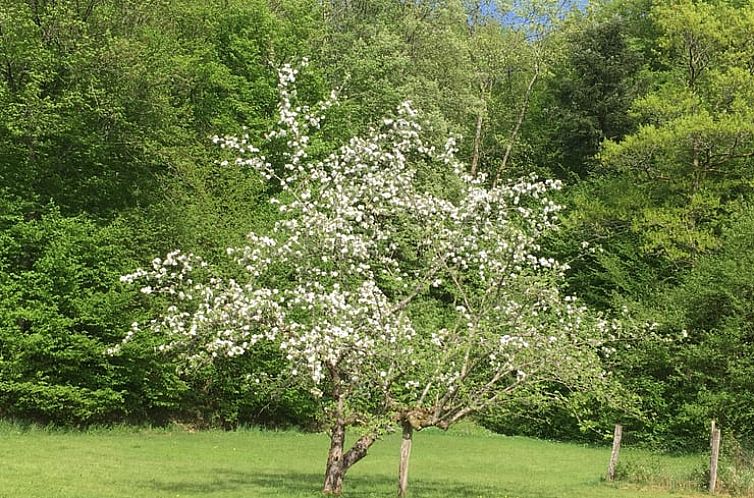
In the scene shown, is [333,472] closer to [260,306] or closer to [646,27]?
[260,306]

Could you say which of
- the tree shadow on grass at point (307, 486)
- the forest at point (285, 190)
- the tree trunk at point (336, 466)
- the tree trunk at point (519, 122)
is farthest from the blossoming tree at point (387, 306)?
the tree trunk at point (519, 122)

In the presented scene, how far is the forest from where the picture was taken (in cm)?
2656

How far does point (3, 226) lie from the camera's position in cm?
2709

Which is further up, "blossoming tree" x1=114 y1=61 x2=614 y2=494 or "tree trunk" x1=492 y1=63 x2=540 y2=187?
"tree trunk" x1=492 y1=63 x2=540 y2=187

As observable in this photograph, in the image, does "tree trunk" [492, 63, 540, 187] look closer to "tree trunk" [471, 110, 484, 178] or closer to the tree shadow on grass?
"tree trunk" [471, 110, 484, 178]

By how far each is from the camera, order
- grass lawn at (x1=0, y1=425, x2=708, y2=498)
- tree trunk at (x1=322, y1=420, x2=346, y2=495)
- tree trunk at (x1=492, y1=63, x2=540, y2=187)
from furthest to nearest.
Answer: tree trunk at (x1=492, y1=63, x2=540, y2=187) → grass lawn at (x1=0, y1=425, x2=708, y2=498) → tree trunk at (x1=322, y1=420, x2=346, y2=495)

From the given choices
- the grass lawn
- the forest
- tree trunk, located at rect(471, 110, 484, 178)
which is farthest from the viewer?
tree trunk, located at rect(471, 110, 484, 178)

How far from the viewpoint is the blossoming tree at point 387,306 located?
1512 cm

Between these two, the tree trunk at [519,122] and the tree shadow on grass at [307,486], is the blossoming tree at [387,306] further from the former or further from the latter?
the tree trunk at [519,122]

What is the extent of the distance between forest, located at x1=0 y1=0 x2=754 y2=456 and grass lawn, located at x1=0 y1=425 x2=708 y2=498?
1.57 metres

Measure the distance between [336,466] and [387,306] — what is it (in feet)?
9.93

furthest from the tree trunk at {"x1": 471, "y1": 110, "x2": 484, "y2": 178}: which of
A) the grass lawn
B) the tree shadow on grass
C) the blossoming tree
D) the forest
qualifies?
the tree shadow on grass

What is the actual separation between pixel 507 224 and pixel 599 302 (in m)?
22.5

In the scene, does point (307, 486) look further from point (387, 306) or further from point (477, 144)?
point (477, 144)
